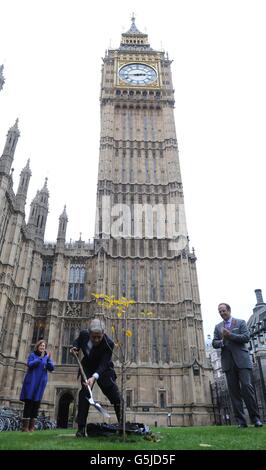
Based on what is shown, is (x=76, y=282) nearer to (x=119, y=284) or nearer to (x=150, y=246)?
(x=119, y=284)

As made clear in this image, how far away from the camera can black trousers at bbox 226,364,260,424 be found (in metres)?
6.36

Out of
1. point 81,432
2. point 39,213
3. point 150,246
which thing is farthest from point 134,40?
point 81,432

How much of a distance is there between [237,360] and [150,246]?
2707 cm

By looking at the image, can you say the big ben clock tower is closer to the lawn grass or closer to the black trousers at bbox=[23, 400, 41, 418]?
the black trousers at bbox=[23, 400, 41, 418]

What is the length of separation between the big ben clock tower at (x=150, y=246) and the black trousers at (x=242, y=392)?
64.1 ft

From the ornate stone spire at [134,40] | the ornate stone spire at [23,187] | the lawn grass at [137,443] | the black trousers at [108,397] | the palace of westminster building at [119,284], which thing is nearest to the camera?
the lawn grass at [137,443]

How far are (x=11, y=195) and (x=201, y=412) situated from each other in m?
22.8

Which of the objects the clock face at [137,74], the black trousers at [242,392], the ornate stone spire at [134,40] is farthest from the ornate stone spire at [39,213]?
the ornate stone spire at [134,40]

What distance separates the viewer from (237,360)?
6.56 meters

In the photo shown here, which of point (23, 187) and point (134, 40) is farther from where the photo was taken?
point (134, 40)

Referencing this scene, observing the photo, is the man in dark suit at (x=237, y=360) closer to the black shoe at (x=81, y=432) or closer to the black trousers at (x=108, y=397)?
the black trousers at (x=108, y=397)

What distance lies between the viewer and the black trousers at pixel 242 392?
6.36 metres
